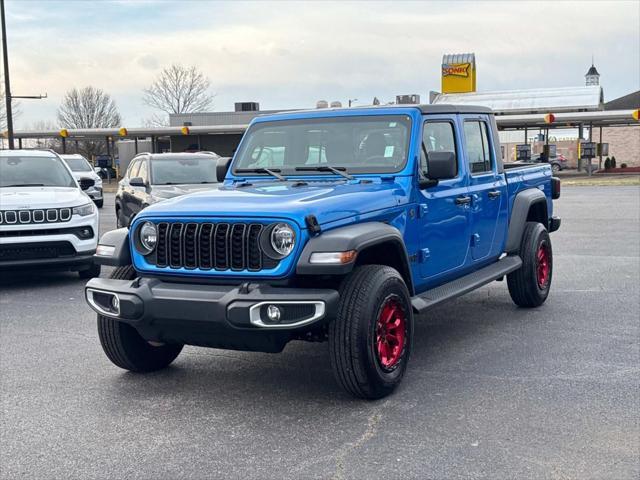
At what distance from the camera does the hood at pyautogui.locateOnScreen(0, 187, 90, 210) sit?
9680mm

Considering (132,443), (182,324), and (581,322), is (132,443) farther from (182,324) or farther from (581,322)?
(581,322)

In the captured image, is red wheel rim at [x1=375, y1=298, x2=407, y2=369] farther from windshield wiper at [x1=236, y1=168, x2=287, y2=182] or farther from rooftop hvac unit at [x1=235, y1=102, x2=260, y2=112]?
rooftop hvac unit at [x1=235, y1=102, x2=260, y2=112]

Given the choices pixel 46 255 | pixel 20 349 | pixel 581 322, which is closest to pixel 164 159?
pixel 46 255

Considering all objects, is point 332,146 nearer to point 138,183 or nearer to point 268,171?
point 268,171

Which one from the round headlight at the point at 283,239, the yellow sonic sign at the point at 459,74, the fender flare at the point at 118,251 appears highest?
the yellow sonic sign at the point at 459,74

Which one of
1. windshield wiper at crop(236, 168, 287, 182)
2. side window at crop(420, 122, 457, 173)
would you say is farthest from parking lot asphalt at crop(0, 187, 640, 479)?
side window at crop(420, 122, 457, 173)

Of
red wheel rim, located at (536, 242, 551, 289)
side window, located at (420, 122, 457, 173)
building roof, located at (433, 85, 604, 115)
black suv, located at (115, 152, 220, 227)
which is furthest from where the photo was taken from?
building roof, located at (433, 85, 604, 115)

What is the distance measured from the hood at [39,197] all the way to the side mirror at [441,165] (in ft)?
18.9

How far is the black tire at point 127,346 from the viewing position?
5.67 m

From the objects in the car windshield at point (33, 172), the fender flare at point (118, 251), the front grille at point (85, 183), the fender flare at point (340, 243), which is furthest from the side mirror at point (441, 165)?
the car windshield at point (33, 172)

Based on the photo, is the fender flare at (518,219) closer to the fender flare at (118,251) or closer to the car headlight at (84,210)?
the fender flare at (118,251)

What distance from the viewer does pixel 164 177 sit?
13.3 meters

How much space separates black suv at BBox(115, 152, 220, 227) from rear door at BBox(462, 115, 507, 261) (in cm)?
623

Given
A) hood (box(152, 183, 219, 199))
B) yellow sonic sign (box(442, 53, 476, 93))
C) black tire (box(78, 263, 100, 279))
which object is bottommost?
black tire (box(78, 263, 100, 279))
